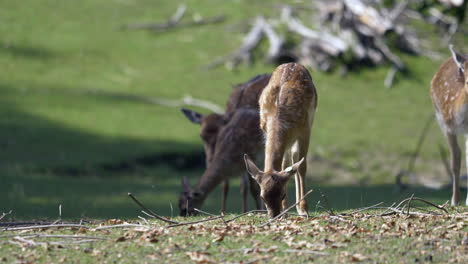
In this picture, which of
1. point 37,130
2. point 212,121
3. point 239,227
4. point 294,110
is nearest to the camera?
point 239,227

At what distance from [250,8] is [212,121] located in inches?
769

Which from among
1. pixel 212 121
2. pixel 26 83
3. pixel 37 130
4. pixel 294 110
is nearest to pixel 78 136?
pixel 37 130

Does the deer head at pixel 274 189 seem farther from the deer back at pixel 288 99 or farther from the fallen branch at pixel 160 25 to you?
the fallen branch at pixel 160 25

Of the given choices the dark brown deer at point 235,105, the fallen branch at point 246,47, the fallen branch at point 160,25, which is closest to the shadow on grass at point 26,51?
the fallen branch at point 160,25

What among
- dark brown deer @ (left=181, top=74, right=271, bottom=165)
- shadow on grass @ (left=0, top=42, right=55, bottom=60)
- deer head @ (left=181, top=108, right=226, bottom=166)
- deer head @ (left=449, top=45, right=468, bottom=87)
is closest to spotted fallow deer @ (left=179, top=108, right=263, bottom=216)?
dark brown deer @ (left=181, top=74, right=271, bottom=165)

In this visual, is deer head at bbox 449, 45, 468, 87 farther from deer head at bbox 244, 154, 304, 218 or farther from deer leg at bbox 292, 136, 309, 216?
deer head at bbox 244, 154, 304, 218

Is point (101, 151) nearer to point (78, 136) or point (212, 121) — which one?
point (78, 136)

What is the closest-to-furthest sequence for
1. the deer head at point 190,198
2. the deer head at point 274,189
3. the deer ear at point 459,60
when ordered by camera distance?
1. the deer head at point 274,189
2. the deer ear at point 459,60
3. the deer head at point 190,198

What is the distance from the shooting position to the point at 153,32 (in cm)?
3225

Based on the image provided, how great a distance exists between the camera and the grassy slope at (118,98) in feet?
63.6

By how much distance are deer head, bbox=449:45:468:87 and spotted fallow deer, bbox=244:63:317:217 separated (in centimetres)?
236

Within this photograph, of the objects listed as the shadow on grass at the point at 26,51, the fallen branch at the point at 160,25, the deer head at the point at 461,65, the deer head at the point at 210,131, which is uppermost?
the fallen branch at the point at 160,25

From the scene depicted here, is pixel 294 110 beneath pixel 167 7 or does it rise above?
beneath

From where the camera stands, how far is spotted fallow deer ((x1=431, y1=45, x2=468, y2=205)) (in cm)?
1233
